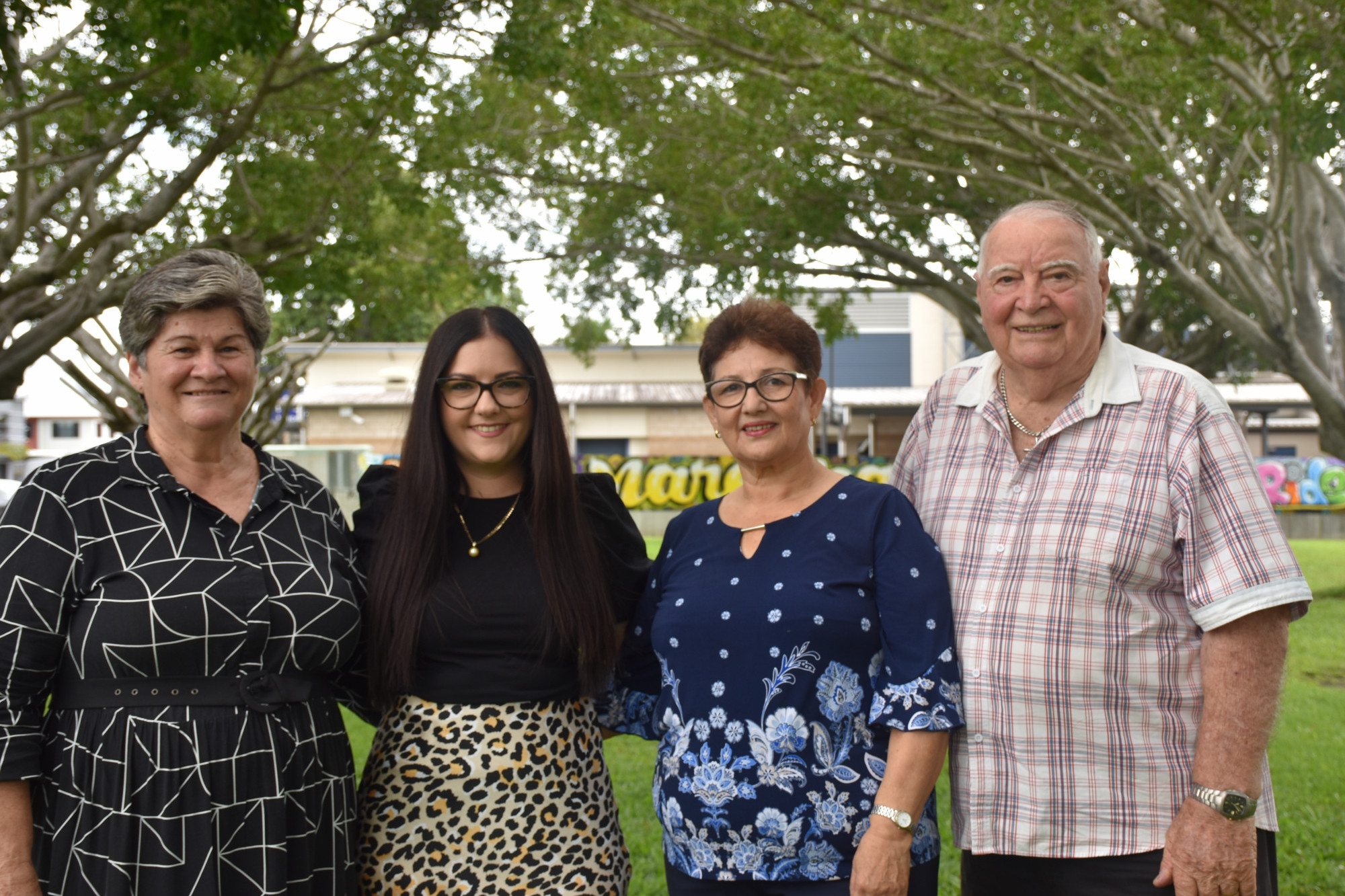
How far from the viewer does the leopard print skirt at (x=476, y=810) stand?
9.12 feet

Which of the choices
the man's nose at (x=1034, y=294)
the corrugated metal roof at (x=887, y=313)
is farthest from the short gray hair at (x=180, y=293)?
the corrugated metal roof at (x=887, y=313)

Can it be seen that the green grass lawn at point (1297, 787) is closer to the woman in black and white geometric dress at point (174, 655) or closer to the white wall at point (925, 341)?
the woman in black and white geometric dress at point (174, 655)

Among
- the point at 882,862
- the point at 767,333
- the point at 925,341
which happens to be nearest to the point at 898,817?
the point at 882,862

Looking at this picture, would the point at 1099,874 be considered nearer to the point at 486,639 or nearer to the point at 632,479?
the point at 486,639

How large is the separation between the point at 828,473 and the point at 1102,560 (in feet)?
2.36

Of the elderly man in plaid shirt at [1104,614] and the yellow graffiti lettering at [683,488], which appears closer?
the elderly man in plaid shirt at [1104,614]

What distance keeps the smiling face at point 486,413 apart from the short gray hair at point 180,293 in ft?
1.82

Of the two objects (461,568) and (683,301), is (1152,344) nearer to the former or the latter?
(683,301)

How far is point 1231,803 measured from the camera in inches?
94.1

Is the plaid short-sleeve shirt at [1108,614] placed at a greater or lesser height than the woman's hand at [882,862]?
greater

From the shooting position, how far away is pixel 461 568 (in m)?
2.98

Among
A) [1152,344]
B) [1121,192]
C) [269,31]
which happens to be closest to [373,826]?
[269,31]

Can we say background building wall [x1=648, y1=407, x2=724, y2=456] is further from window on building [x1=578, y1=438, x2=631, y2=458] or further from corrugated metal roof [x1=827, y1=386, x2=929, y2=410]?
corrugated metal roof [x1=827, y1=386, x2=929, y2=410]

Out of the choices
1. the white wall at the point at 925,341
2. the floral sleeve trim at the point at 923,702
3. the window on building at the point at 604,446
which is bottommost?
the floral sleeve trim at the point at 923,702
